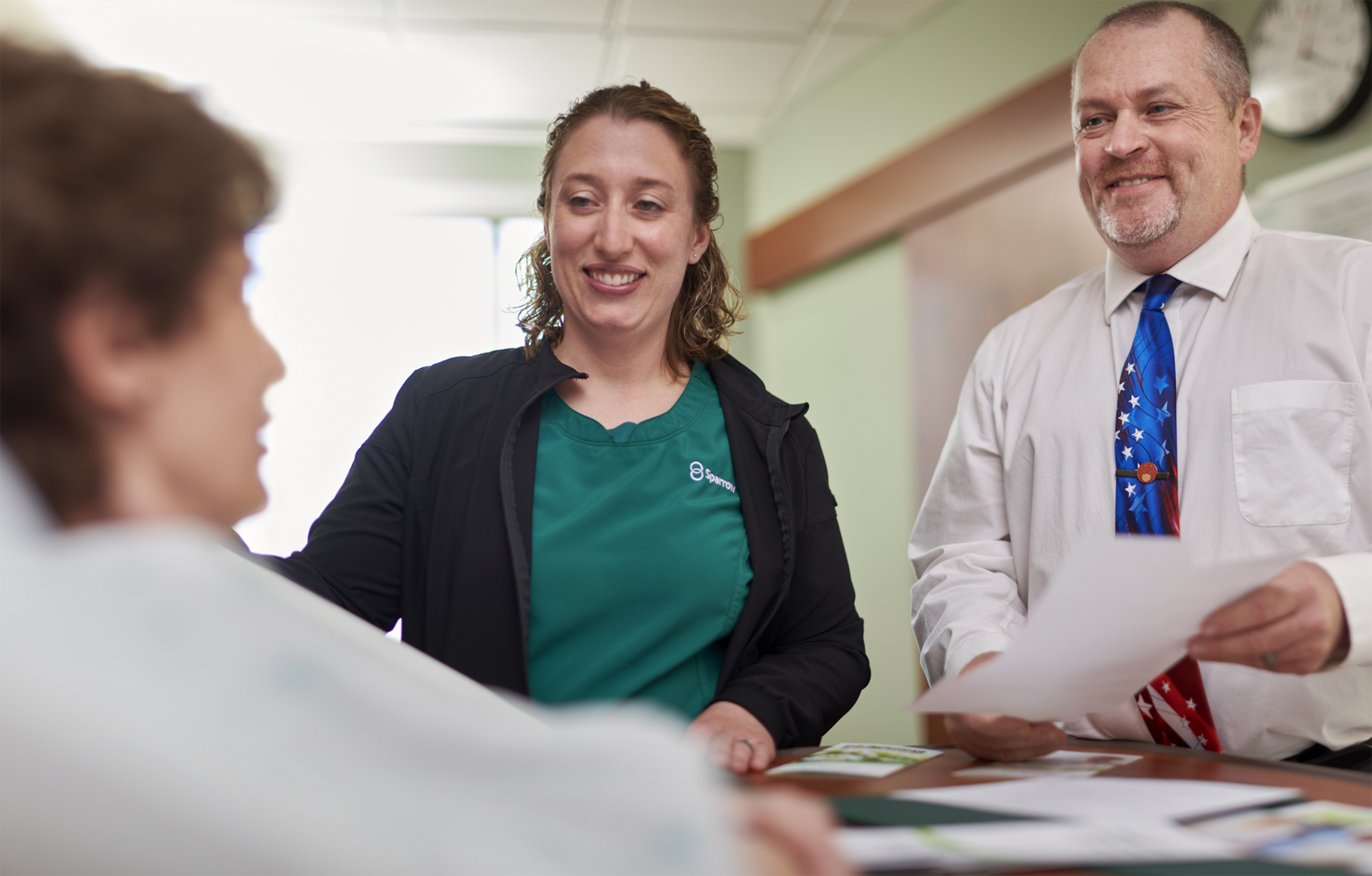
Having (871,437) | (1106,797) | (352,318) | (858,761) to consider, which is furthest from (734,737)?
(352,318)

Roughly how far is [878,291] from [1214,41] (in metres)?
3.29

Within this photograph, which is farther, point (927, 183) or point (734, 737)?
point (927, 183)

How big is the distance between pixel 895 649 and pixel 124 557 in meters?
4.52

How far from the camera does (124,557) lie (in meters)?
0.46

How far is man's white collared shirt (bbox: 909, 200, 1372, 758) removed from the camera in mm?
1390

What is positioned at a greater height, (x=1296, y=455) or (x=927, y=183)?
(x=927, y=183)

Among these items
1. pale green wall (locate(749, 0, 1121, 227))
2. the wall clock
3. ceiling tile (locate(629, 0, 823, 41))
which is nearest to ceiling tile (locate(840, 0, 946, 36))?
pale green wall (locate(749, 0, 1121, 227))

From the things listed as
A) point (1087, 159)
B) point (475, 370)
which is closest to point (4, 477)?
point (475, 370)

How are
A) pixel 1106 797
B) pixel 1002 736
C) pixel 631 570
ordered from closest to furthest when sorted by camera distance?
pixel 1106 797 < pixel 1002 736 < pixel 631 570

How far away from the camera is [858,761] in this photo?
1.09 meters

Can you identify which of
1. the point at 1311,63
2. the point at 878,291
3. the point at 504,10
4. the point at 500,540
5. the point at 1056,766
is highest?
the point at 504,10

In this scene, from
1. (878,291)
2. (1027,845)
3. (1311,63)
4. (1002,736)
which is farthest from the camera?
(878,291)

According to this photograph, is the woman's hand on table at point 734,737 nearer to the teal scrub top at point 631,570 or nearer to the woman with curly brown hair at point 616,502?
the woman with curly brown hair at point 616,502

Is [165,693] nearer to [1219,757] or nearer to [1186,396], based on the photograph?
[1219,757]
